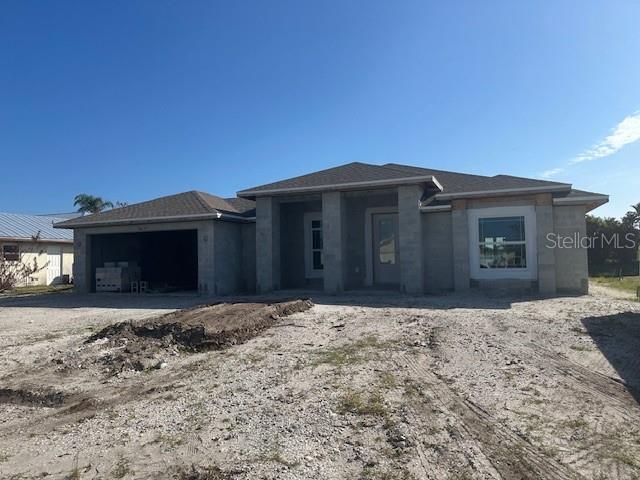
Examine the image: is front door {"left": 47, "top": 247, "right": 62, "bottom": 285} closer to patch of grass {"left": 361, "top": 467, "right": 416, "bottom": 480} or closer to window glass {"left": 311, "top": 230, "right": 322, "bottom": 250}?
window glass {"left": 311, "top": 230, "right": 322, "bottom": 250}

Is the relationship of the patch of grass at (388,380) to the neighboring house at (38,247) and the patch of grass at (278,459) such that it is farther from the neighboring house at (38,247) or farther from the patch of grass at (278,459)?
the neighboring house at (38,247)

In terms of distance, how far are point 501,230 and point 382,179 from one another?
445cm

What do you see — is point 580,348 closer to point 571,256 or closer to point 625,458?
point 625,458

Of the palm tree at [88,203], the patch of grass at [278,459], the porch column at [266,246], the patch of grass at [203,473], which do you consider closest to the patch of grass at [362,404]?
the patch of grass at [278,459]

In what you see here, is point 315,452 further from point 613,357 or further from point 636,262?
point 636,262

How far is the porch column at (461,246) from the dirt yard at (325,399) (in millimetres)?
5397

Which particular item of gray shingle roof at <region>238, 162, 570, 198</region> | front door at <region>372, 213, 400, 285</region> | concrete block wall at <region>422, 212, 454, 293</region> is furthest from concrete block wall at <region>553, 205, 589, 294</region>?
front door at <region>372, 213, 400, 285</region>

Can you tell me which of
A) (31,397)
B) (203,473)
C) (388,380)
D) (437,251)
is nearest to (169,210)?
(437,251)

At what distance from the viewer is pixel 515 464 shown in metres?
3.46

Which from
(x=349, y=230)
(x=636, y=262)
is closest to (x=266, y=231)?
(x=349, y=230)

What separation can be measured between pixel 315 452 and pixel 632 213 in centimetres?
4006

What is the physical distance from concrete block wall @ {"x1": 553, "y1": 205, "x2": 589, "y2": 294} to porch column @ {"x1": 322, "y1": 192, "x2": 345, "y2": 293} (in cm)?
717

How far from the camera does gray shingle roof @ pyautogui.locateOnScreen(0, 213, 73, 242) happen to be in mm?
26438

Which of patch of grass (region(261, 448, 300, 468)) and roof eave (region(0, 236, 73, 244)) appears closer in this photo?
patch of grass (region(261, 448, 300, 468))
